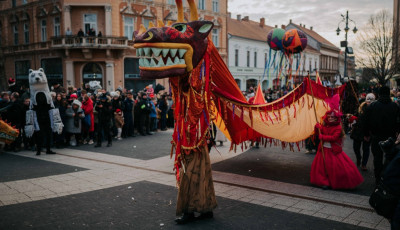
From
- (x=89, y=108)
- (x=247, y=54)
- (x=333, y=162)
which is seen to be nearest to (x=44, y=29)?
(x=89, y=108)

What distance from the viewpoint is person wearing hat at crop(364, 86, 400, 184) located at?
21.4 ft

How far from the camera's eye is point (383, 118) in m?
→ 6.51

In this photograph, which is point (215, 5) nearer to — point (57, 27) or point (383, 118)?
point (57, 27)

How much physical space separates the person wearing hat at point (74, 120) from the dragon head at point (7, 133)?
1787 mm

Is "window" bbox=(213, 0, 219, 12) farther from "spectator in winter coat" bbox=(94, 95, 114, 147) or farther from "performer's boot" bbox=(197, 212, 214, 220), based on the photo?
"performer's boot" bbox=(197, 212, 214, 220)

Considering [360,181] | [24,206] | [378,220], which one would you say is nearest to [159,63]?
[24,206]

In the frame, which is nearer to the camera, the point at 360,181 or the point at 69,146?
the point at 360,181

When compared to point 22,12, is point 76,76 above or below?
below

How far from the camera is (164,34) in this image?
175 inches

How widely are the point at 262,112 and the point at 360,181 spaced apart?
2373mm

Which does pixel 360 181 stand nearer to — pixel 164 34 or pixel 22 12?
pixel 164 34

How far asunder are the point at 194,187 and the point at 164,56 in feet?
6.20

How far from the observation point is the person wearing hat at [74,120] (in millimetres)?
11500

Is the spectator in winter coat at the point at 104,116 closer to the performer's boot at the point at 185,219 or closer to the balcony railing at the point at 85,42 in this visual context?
the performer's boot at the point at 185,219
